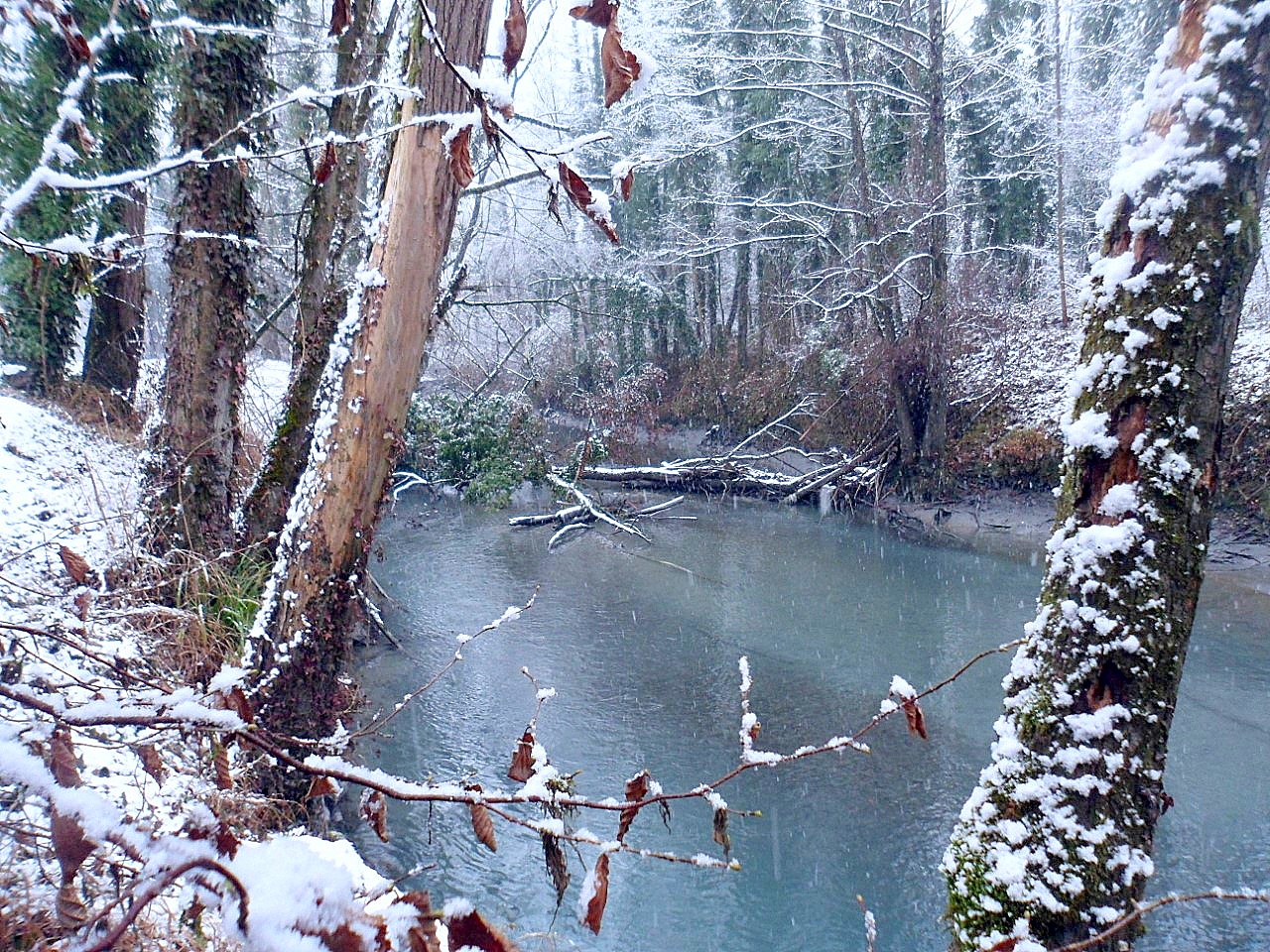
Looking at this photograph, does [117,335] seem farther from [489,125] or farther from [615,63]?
[615,63]

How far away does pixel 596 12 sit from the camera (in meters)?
1.10

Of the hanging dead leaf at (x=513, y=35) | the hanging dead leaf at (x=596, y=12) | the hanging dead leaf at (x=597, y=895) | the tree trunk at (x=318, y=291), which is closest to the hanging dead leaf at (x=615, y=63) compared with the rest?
the hanging dead leaf at (x=596, y=12)

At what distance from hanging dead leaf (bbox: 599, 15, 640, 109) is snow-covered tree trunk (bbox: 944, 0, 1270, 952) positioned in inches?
Answer: 93.3

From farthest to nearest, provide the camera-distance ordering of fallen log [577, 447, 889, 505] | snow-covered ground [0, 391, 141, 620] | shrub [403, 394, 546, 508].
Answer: fallen log [577, 447, 889, 505]
shrub [403, 394, 546, 508]
snow-covered ground [0, 391, 141, 620]

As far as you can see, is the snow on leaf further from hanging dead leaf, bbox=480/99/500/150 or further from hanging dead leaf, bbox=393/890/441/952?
hanging dead leaf, bbox=480/99/500/150

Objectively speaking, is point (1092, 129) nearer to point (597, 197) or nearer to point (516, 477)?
point (516, 477)

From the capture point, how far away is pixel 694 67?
16938 millimetres

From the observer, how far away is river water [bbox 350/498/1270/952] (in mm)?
4891

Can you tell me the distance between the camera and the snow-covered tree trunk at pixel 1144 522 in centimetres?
269

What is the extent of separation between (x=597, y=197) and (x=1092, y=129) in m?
19.9

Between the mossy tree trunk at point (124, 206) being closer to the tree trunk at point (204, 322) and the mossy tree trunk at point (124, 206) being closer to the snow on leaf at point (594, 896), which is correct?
the tree trunk at point (204, 322)

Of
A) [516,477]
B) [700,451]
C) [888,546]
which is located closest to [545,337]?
[700,451]

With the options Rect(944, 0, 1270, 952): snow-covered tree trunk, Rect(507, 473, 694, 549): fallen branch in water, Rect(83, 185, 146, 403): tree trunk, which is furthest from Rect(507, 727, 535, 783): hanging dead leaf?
Rect(507, 473, 694, 549): fallen branch in water

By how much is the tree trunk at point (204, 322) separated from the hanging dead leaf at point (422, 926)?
5.34 meters
